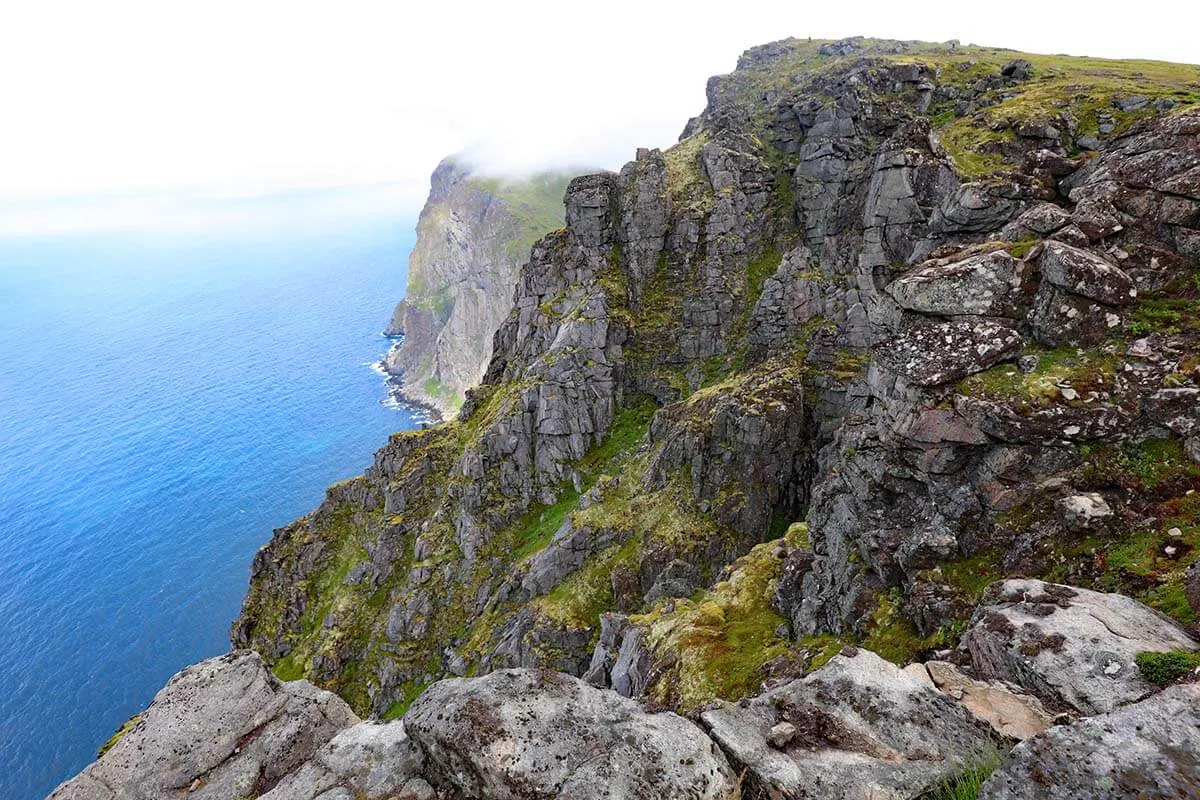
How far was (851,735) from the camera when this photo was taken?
48.2ft

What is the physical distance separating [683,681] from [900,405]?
19378 mm

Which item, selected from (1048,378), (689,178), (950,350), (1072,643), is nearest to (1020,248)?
(950,350)

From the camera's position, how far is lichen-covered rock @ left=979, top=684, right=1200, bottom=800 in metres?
9.31

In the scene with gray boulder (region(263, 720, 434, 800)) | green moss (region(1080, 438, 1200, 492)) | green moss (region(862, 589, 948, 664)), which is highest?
green moss (region(1080, 438, 1200, 492))

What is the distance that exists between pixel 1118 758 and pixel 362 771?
16623mm

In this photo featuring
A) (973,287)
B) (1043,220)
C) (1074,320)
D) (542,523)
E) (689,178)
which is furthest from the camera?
(689,178)

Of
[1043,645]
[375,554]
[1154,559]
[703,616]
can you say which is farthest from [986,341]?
[375,554]

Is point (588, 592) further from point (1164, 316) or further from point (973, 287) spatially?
point (1164, 316)

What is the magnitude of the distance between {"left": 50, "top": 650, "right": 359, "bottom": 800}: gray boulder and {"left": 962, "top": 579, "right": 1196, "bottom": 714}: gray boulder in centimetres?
2035

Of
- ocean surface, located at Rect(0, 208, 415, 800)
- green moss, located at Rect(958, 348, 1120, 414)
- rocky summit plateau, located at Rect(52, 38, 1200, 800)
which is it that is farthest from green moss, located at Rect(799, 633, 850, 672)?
ocean surface, located at Rect(0, 208, 415, 800)

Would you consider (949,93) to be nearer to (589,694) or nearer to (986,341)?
(986,341)

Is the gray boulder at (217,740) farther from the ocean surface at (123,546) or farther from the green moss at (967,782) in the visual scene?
the ocean surface at (123,546)

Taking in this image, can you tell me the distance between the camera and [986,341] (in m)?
24.8

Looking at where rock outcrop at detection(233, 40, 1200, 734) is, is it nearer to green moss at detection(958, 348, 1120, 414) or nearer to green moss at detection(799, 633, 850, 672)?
green moss at detection(958, 348, 1120, 414)
